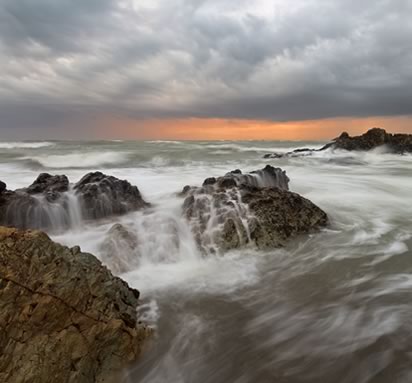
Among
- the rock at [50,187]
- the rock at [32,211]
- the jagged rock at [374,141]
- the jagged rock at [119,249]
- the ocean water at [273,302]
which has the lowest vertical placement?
the ocean water at [273,302]

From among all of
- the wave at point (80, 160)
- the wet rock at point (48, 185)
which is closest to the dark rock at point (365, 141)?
the wave at point (80, 160)

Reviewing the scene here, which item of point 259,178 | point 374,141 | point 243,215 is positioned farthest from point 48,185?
point 374,141

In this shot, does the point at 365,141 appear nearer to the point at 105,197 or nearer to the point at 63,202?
the point at 105,197

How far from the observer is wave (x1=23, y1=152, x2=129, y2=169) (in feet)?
73.1

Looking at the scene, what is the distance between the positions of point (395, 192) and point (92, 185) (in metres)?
9.80

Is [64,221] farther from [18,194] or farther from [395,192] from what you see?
[395,192]

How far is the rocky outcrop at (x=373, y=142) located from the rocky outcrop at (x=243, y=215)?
2068 centimetres

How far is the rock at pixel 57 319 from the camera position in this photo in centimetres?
283

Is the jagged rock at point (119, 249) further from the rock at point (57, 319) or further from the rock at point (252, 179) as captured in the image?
the rock at point (252, 179)

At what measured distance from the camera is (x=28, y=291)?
119 inches

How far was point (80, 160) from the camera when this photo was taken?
24719 millimetres

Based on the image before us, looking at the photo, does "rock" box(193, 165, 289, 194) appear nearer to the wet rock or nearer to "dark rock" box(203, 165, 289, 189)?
"dark rock" box(203, 165, 289, 189)

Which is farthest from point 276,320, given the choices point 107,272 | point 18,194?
point 18,194

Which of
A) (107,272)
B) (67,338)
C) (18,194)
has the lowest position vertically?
(67,338)
